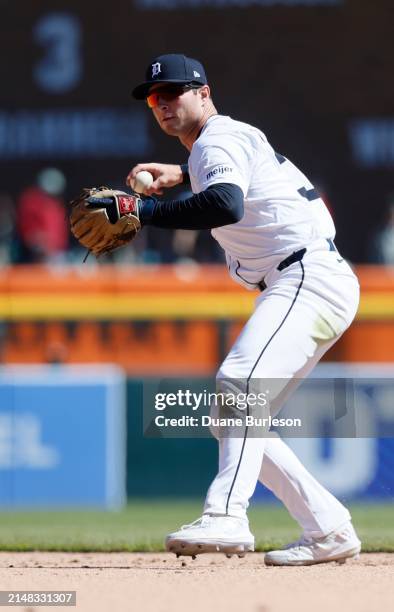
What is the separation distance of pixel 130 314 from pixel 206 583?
19.5 feet

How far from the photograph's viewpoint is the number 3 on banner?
37.2 feet

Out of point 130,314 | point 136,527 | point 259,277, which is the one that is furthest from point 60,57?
point 259,277

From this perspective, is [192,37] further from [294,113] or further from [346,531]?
[346,531]

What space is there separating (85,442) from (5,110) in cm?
361

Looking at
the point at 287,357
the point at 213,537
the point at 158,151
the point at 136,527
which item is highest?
the point at 287,357

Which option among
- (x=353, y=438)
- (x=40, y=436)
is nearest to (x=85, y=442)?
(x=40, y=436)

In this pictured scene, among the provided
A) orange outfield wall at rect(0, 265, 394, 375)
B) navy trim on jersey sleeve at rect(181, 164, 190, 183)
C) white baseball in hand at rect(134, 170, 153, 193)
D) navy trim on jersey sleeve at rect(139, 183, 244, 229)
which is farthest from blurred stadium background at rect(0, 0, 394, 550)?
navy trim on jersey sleeve at rect(139, 183, 244, 229)

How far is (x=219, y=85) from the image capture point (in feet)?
37.4

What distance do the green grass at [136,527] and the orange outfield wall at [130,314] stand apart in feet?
5.13

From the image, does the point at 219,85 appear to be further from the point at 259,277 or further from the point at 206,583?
the point at 206,583

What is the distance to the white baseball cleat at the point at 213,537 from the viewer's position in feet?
14.5

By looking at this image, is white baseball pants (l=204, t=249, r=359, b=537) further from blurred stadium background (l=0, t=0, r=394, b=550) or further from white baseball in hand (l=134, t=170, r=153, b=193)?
blurred stadium background (l=0, t=0, r=394, b=550)

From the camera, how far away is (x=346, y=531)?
16.0 ft

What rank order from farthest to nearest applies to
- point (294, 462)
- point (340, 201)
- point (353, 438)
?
point (340, 201) < point (353, 438) < point (294, 462)
